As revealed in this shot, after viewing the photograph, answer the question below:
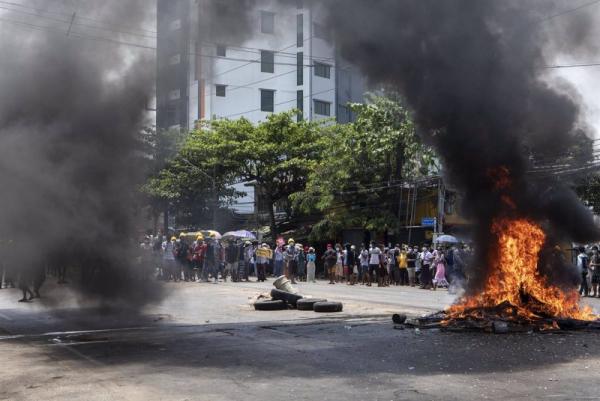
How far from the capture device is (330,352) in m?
8.57

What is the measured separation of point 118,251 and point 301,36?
5.64m

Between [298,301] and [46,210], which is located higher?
[46,210]

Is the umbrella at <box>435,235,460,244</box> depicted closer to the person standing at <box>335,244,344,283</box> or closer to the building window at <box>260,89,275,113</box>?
the person standing at <box>335,244,344,283</box>

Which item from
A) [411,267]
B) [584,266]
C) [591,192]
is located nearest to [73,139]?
[584,266]

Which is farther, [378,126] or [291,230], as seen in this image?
[291,230]

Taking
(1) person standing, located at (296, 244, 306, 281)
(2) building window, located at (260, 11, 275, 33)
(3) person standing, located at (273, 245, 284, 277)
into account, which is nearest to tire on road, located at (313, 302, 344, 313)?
(2) building window, located at (260, 11, 275, 33)

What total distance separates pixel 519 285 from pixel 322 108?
3862 centimetres

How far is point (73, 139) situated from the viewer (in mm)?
10414

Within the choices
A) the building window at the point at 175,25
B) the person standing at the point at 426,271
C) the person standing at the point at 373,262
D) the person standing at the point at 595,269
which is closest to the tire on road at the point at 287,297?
the building window at the point at 175,25

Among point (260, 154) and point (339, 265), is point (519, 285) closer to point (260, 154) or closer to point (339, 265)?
point (339, 265)

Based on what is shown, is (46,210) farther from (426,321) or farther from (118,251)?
(426,321)

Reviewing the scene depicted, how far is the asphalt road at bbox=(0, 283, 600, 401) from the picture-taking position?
6.38m

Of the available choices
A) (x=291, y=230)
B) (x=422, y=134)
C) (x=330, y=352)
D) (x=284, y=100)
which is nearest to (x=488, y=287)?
(x=422, y=134)

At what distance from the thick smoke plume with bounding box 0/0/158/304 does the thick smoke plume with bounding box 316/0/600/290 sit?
3.82 meters
